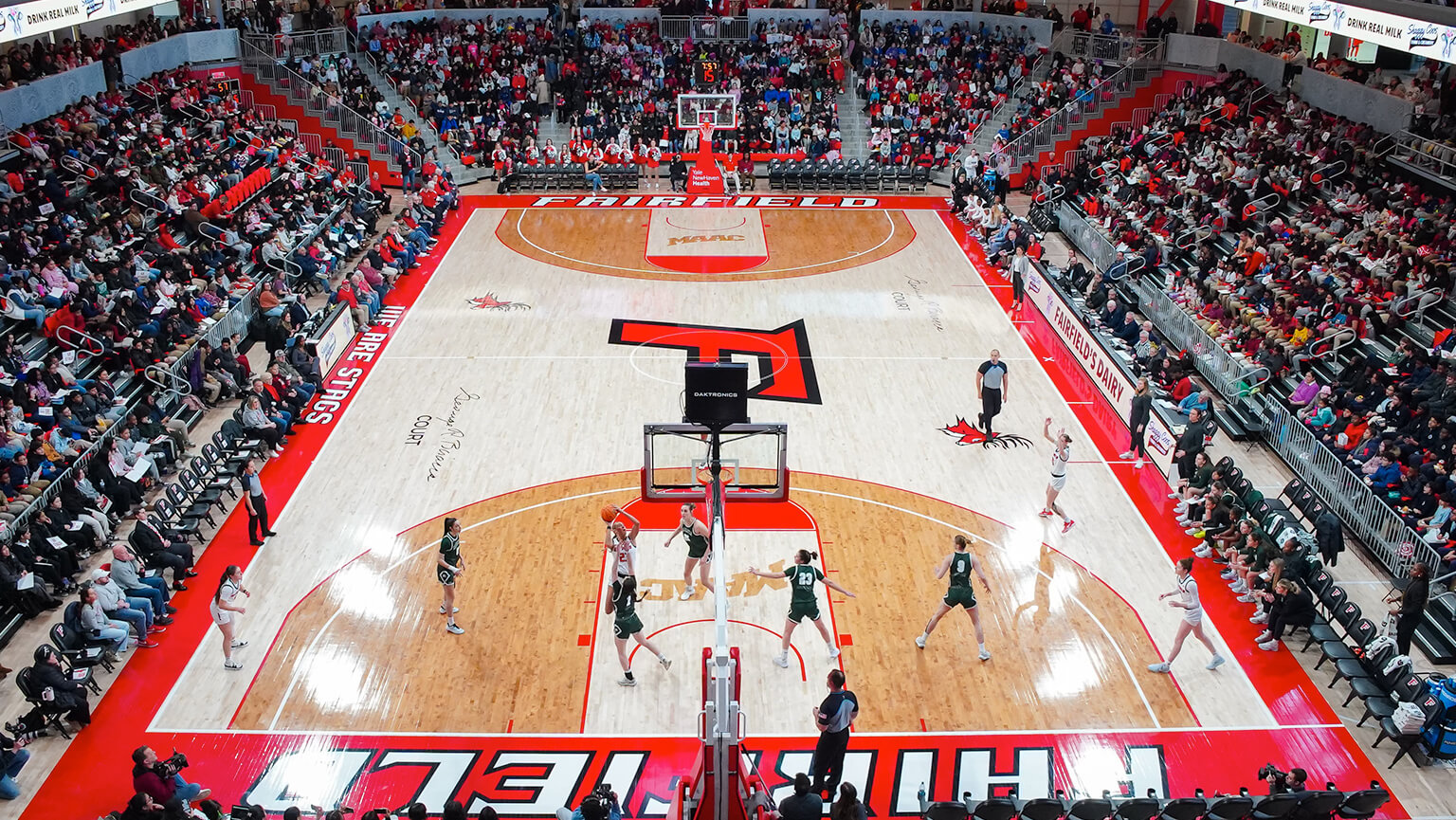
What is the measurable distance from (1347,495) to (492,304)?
17645 millimetres

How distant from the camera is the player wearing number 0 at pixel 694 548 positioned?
46.9 feet

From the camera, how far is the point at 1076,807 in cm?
1072

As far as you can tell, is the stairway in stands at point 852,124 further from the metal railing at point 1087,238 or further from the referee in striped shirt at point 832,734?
the referee in striped shirt at point 832,734

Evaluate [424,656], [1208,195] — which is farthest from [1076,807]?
[1208,195]

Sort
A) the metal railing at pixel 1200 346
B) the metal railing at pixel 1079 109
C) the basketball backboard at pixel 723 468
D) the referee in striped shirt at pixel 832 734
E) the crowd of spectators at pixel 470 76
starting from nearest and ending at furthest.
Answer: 1. the referee in striped shirt at pixel 832 734
2. the basketball backboard at pixel 723 468
3. the metal railing at pixel 1200 346
4. the metal railing at pixel 1079 109
5. the crowd of spectators at pixel 470 76

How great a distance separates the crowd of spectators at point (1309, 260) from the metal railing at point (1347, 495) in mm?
280

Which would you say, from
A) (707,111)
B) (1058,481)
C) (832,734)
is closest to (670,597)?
(832,734)

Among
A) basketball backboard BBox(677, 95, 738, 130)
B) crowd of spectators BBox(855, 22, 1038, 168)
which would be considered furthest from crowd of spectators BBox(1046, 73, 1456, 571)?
→ basketball backboard BBox(677, 95, 738, 130)

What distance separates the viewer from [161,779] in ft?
35.6

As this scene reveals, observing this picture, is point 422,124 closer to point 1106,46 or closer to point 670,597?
point 1106,46

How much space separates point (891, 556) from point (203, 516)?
392 inches

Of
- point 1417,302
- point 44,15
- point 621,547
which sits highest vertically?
point 44,15

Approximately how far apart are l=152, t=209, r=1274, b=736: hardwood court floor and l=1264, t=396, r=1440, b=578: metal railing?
2927 millimetres

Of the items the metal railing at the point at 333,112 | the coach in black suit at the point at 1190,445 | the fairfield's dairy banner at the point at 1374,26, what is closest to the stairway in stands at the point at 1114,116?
the fairfield's dairy banner at the point at 1374,26
